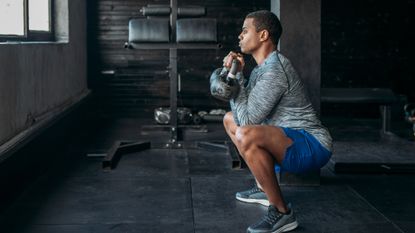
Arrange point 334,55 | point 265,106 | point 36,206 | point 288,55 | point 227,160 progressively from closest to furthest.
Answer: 1. point 265,106
2. point 36,206
3. point 288,55
4. point 227,160
5. point 334,55

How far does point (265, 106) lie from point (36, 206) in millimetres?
1381

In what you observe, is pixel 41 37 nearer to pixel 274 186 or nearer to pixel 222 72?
pixel 222 72

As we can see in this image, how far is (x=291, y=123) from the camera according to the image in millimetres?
3064

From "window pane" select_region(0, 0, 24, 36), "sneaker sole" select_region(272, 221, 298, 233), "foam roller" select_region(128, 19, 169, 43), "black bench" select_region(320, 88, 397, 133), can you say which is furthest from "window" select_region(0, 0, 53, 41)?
"black bench" select_region(320, 88, 397, 133)

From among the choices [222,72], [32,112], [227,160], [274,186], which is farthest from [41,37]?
[274,186]

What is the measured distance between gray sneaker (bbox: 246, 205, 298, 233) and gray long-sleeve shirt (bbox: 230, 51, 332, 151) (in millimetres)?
387

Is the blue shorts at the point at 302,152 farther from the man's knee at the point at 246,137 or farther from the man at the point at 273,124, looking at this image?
the man's knee at the point at 246,137

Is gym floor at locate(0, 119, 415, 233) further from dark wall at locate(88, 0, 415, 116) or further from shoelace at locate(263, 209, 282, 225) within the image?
dark wall at locate(88, 0, 415, 116)

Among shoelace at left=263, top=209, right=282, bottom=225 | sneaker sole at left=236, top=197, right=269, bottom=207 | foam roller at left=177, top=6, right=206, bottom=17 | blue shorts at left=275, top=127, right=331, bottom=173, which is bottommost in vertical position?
sneaker sole at left=236, top=197, right=269, bottom=207

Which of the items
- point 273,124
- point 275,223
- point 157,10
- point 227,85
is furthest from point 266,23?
point 157,10

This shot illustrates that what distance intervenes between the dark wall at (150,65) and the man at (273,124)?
4428mm

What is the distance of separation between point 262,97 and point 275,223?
588 millimetres

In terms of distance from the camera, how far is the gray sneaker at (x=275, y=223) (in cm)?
293

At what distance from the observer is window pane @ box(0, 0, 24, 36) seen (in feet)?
12.7
